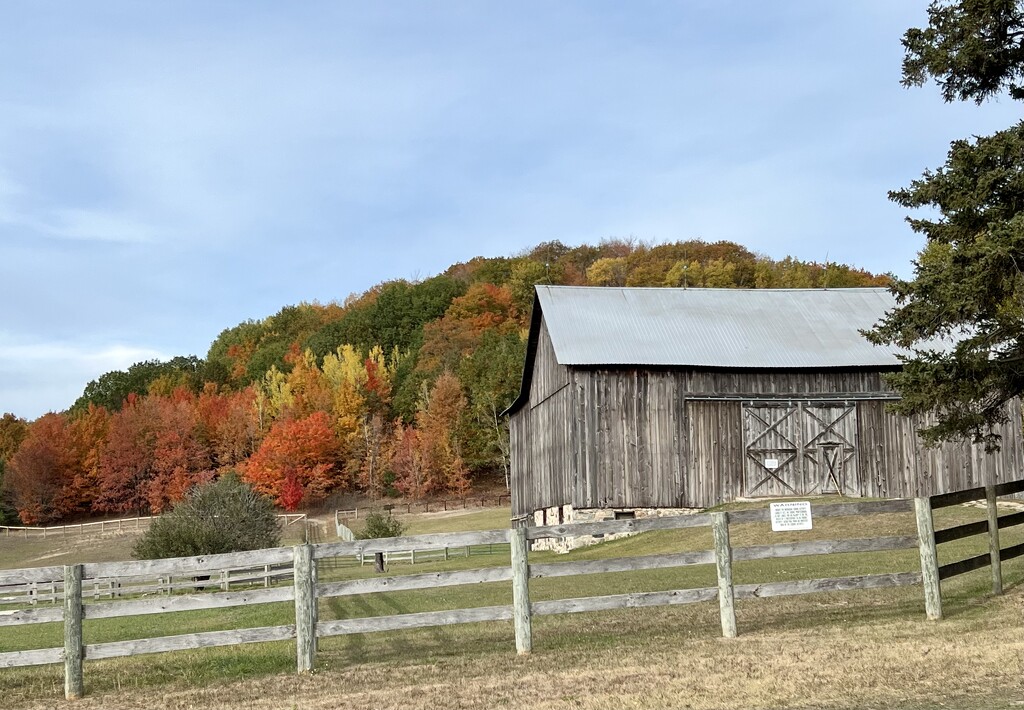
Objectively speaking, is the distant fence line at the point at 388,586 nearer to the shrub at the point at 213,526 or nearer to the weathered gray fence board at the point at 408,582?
Result: the weathered gray fence board at the point at 408,582

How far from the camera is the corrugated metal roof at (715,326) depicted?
33125mm

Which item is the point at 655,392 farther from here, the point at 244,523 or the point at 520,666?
the point at 520,666

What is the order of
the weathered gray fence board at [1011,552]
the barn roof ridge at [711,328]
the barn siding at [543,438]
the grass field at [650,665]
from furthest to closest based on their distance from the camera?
1. the barn siding at [543,438]
2. the barn roof ridge at [711,328]
3. the weathered gray fence board at [1011,552]
4. the grass field at [650,665]

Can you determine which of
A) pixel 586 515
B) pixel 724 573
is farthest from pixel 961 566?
pixel 586 515

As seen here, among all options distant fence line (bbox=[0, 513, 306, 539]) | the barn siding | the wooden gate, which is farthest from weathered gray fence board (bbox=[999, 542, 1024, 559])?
distant fence line (bbox=[0, 513, 306, 539])

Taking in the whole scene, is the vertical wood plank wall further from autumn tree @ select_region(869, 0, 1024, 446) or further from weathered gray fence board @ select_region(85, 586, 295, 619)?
weathered gray fence board @ select_region(85, 586, 295, 619)

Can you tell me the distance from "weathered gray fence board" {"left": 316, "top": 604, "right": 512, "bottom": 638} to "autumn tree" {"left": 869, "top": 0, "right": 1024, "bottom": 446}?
686cm

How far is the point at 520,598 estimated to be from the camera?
11.5 metres

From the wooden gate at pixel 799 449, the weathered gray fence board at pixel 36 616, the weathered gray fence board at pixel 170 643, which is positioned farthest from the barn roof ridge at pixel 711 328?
the weathered gray fence board at pixel 36 616

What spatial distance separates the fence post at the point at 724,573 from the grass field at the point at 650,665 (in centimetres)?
23

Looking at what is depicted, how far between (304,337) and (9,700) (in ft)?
340

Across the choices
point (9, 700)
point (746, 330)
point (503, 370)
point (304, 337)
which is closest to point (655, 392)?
point (746, 330)

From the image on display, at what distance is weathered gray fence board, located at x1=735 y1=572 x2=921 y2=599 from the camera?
1198cm

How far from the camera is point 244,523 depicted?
120 ft
